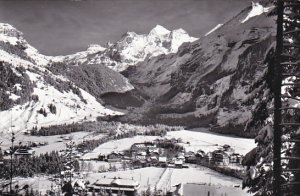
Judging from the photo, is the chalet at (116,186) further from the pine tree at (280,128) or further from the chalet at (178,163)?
the pine tree at (280,128)

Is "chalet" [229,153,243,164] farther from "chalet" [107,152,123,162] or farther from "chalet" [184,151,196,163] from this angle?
"chalet" [107,152,123,162]

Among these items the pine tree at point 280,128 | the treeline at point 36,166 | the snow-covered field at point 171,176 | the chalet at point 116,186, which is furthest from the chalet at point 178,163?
the pine tree at point 280,128

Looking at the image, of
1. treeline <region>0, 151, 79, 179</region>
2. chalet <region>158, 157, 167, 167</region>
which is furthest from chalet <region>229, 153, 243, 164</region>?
treeline <region>0, 151, 79, 179</region>

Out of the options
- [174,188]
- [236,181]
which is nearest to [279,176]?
[174,188]

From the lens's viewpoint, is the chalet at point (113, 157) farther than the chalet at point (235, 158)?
Yes

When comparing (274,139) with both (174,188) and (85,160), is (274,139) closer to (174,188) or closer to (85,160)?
(174,188)
